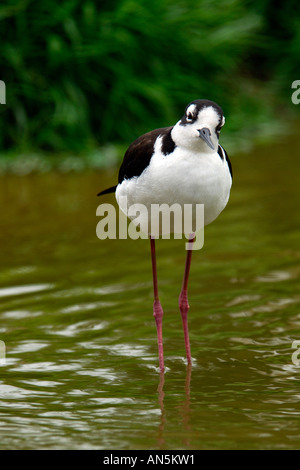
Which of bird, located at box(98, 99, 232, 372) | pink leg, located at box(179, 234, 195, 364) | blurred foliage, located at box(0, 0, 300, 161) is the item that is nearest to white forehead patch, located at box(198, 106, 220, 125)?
bird, located at box(98, 99, 232, 372)

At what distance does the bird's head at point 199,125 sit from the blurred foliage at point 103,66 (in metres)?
5.29

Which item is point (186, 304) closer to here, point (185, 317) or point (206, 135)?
point (185, 317)

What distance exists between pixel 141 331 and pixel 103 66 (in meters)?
4.82

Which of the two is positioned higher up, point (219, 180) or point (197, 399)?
point (219, 180)

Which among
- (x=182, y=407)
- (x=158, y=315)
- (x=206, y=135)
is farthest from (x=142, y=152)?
(x=182, y=407)

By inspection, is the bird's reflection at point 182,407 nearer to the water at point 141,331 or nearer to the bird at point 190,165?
the water at point 141,331

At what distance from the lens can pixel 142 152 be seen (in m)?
4.80

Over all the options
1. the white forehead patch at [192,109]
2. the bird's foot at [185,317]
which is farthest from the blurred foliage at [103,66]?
the white forehead patch at [192,109]

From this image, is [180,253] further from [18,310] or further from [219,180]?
[219,180]

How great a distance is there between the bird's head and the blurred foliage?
529 cm

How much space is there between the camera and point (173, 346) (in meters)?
5.54
